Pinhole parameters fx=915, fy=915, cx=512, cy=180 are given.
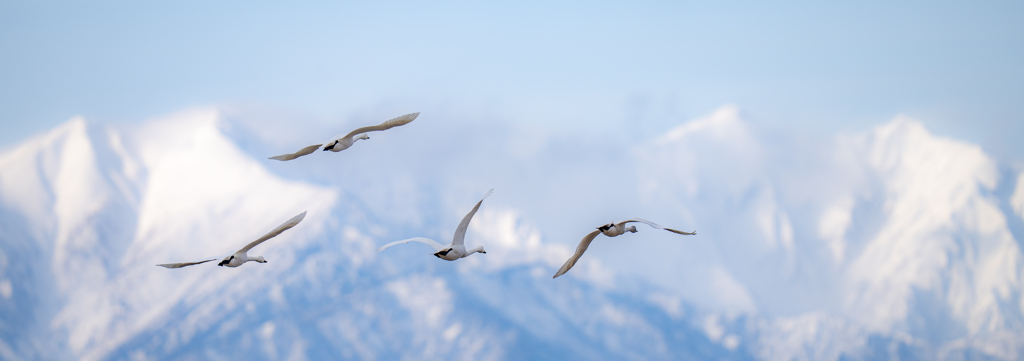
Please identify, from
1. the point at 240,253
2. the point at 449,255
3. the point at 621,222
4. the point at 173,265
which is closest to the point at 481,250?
the point at 449,255

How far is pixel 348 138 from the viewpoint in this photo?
201 feet

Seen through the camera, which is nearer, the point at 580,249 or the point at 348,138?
the point at 580,249

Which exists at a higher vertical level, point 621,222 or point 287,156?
point 621,222

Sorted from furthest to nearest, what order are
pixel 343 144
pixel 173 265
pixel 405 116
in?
pixel 343 144
pixel 405 116
pixel 173 265

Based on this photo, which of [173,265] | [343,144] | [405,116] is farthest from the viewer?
[343,144]

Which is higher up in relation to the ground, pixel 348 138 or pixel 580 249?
pixel 580 249

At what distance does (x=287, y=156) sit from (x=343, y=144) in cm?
522

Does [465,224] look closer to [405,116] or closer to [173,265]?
[405,116]

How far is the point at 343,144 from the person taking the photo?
2400 inches

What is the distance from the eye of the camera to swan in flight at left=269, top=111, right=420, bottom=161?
5544 cm

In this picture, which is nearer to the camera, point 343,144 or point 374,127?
point 374,127

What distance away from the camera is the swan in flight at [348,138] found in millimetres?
55438

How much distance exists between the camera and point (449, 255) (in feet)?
188

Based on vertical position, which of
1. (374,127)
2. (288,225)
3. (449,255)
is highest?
(374,127)
